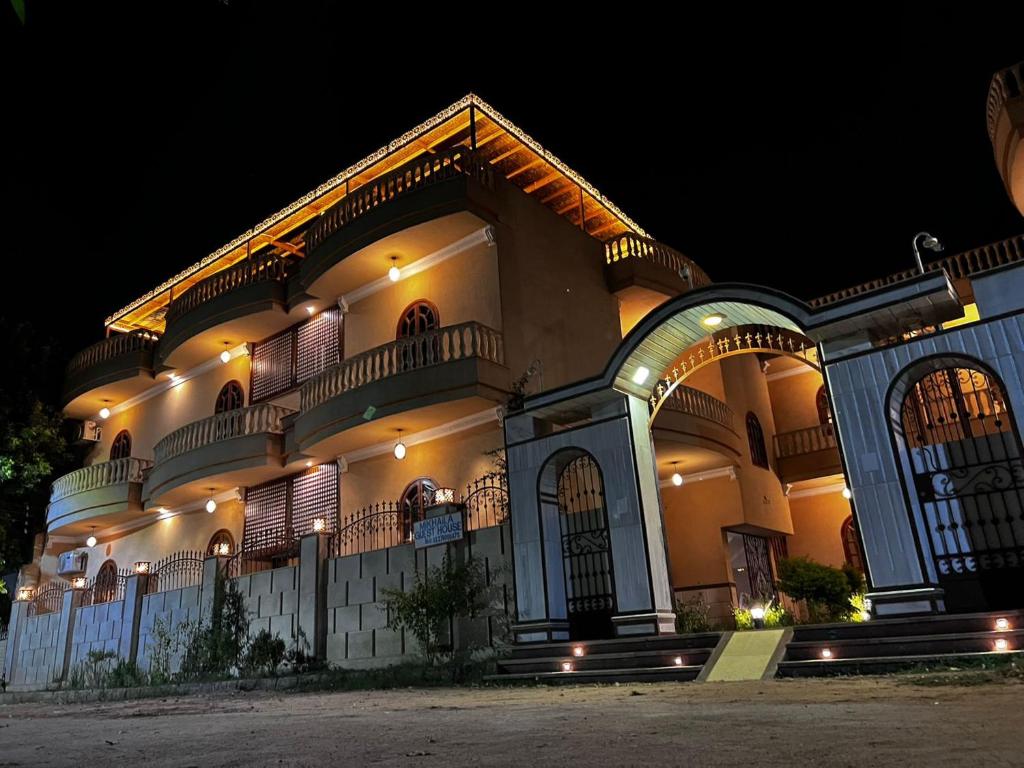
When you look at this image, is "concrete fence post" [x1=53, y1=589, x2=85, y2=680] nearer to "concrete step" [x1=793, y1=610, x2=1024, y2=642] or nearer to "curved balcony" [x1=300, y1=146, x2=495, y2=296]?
"curved balcony" [x1=300, y1=146, x2=495, y2=296]

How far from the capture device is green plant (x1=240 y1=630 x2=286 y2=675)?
12789 millimetres

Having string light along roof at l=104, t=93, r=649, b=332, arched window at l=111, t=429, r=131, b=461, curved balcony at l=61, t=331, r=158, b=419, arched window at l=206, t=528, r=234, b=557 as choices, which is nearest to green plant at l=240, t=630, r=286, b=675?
arched window at l=206, t=528, r=234, b=557

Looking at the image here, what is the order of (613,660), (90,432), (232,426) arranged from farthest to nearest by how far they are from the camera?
(90,432)
(232,426)
(613,660)

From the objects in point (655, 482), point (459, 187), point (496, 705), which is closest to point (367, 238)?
point (459, 187)

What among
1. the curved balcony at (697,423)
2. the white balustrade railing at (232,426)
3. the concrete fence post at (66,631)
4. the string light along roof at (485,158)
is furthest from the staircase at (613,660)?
the concrete fence post at (66,631)

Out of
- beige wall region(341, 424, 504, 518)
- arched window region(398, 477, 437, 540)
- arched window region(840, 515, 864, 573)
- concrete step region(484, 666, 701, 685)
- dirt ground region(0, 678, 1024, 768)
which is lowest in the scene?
dirt ground region(0, 678, 1024, 768)


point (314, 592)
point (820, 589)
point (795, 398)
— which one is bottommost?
point (820, 589)

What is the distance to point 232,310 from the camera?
59.3 ft

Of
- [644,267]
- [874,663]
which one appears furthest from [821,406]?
[874,663]

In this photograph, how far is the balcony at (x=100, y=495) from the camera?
20.2m

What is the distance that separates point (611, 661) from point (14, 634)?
1878cm

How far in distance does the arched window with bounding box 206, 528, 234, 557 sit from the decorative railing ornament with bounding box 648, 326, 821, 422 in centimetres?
1266

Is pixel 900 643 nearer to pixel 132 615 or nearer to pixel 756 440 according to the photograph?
pixel 756 440

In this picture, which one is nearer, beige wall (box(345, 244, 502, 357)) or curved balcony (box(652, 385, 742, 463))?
beige wall (box(345, 244, 502, 357))
